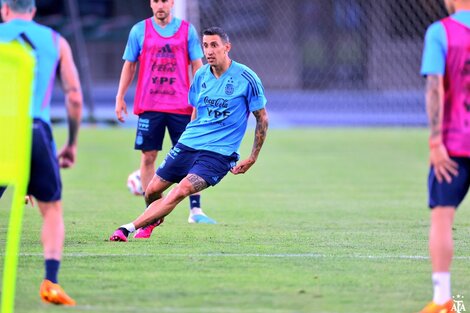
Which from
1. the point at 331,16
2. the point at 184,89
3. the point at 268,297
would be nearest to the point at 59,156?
the point at 268,297

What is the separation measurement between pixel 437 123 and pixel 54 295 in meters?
2.57

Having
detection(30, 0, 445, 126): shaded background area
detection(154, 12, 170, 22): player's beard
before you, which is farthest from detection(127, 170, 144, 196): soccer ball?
detection(30, 0, 445, 126): shaded background area

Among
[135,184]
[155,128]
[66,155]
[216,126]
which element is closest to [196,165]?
[216,126]

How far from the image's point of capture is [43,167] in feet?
21.8

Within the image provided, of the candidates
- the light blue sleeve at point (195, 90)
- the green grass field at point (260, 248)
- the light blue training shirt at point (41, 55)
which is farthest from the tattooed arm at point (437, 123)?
the light blue sleeve at point (195, 90)

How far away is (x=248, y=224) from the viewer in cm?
1095

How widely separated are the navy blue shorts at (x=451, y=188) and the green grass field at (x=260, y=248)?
0.70m

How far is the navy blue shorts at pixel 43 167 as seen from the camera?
662 cm

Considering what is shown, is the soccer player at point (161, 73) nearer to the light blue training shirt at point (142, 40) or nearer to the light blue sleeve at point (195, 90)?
the light blue training shirt at point (142, 40)

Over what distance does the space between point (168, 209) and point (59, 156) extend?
2.42 meters

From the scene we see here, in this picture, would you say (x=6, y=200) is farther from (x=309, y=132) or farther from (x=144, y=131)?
(x=309, y=132)

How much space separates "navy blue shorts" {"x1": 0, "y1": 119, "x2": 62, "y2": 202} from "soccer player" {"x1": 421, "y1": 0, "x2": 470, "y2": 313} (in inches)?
92.2

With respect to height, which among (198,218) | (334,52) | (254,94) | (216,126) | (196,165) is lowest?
(334,52)

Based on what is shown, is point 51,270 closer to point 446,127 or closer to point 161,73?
point 446,127
